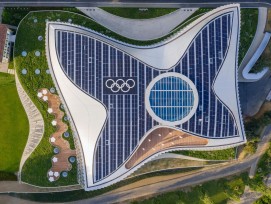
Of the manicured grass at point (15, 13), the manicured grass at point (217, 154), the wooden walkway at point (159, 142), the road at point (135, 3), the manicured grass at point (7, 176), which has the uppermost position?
the road at point (135, 3)

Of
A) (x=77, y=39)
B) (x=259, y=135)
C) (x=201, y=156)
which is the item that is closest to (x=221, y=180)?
(x=201, y=156)

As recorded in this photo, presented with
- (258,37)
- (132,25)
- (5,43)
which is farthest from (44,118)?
(258,37)

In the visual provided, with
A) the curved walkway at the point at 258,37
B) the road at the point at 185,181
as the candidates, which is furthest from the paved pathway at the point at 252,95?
the road at the point at 185,181

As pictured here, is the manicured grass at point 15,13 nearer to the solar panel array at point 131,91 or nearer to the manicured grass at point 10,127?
the manicured grass at point 10,127

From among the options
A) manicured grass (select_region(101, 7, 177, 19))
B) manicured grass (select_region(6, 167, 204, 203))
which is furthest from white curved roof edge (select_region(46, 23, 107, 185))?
manicured grass (select_region(101, 7, 177, 19))

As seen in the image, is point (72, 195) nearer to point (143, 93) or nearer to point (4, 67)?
point (143, 93)

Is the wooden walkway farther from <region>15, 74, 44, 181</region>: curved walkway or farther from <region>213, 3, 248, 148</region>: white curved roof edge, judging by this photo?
<region>15, 74, 44, 181</region>: curved walkway
